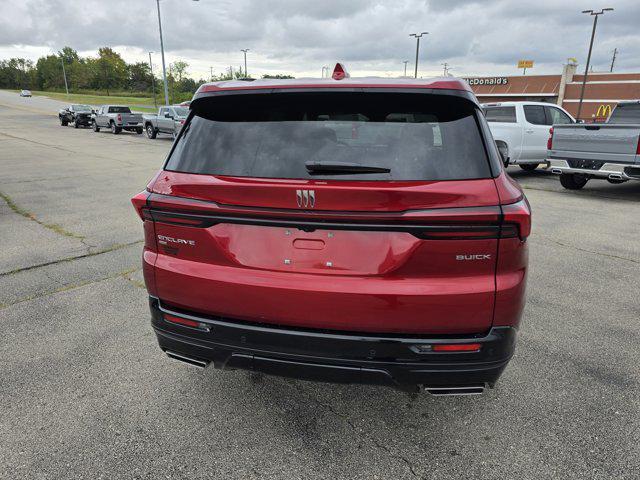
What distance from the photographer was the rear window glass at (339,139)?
2.12 m

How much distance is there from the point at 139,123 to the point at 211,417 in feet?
101

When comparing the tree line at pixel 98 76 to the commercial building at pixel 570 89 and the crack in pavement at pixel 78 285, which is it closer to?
the commercial building at pixel 570 89

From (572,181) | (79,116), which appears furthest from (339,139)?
(79,116)

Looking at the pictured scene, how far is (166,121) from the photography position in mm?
25672

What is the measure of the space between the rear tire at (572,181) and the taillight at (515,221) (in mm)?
10189

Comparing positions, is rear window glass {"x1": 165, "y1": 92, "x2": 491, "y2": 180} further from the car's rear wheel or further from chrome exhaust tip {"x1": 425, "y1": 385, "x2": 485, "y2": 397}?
the car's rear wheel

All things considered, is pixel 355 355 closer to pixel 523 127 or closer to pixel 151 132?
pixel 523 127

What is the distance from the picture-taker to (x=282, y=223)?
212cm

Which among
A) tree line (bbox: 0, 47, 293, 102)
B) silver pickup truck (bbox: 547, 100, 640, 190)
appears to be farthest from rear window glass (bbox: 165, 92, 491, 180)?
tree line (bbox: 0, 47, 293, 102)

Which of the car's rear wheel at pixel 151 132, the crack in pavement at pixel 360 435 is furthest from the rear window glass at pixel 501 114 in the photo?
the car's rear wheel at pixel 151 132

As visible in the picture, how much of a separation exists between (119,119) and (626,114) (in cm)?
2779

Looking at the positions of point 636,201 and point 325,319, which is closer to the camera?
point 325,319

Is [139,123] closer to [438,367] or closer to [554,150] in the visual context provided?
[554,150]

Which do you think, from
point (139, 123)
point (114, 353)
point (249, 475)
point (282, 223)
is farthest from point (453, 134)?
point (139, 123)
